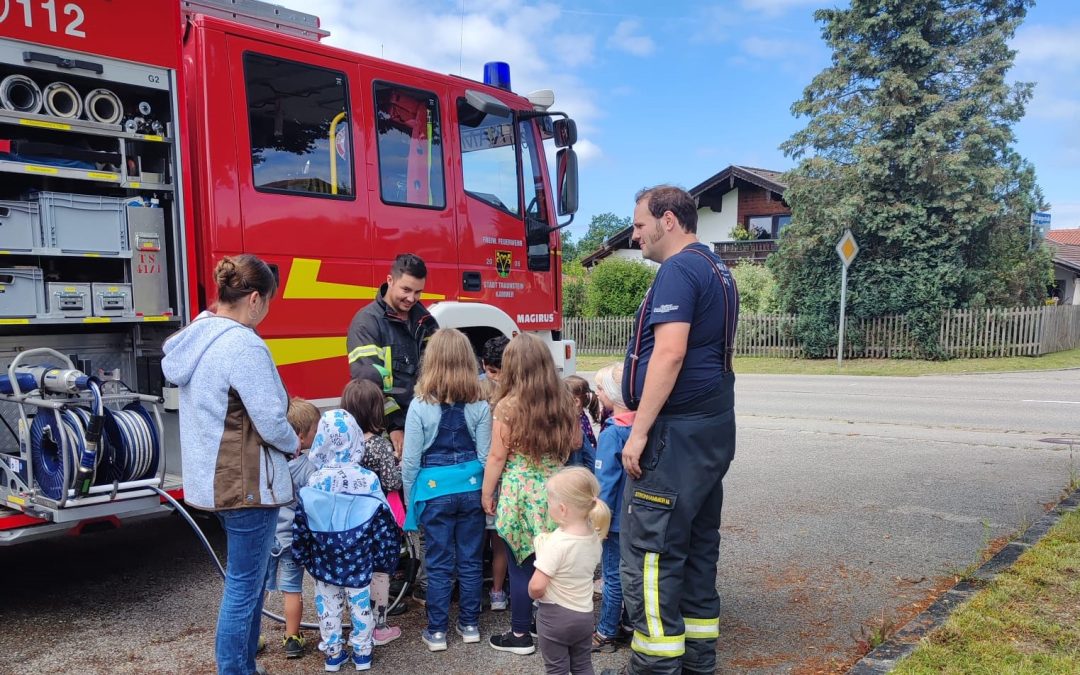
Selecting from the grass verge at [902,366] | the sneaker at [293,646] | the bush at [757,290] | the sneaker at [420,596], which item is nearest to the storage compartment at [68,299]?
the sneaker at [293,646]

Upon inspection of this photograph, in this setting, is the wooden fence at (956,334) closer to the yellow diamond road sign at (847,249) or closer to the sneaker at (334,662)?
the yellow diamond road sign at (847,249)

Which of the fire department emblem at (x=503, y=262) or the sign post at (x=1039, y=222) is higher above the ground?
the sign post at (x=1039, y=222)

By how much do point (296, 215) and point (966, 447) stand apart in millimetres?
7838

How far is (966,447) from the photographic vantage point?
9.17 metres

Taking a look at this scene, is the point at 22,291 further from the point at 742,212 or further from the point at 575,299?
the point at 742,212

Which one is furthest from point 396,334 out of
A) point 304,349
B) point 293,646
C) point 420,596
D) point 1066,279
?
point 1066,279

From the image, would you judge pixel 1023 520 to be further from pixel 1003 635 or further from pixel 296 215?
pixel 296 215

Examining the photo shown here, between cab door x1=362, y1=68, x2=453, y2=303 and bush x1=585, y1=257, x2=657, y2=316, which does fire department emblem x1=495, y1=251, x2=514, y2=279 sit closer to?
cab door x1=362, y1=68, x2=453, y2=303

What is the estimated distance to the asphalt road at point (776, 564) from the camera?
391cm

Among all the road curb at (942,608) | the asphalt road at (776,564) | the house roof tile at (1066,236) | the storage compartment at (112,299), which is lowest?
the asphalt road at (776,564)

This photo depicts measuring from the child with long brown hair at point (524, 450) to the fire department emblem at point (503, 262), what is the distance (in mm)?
2562

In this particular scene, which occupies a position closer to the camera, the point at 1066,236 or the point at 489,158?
the point at 489,158

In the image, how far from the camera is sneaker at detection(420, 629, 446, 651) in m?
3.96

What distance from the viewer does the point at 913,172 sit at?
2138 centimetres
